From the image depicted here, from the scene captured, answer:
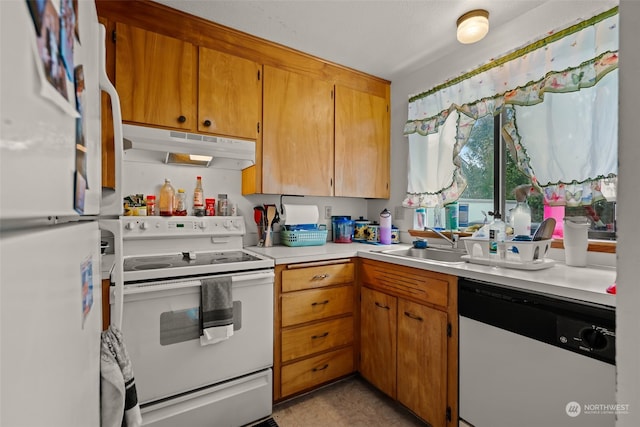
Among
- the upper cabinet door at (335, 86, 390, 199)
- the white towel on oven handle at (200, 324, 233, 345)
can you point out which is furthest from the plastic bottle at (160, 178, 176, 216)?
the upper cabinet door at (335, 86, 390, 199)

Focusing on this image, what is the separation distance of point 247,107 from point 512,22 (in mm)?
1816

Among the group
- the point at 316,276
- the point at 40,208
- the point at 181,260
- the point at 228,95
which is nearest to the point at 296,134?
the point at 228,95

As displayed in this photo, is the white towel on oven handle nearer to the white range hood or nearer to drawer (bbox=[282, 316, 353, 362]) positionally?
drawer (bbox=[282, 316, 353, 362])

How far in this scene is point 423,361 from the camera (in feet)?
5.36

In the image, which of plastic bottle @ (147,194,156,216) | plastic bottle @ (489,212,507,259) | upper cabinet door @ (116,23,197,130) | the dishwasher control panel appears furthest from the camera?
plastic bottle @ (147,194,156,216)

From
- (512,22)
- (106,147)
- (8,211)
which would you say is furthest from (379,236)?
(8,211)

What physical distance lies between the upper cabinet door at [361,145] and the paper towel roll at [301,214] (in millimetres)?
259

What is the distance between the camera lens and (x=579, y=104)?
158 centimetres

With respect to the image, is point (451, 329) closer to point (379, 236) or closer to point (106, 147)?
point (379, 236)

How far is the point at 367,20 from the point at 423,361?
2.10 m

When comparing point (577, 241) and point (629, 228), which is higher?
point (629, 228)

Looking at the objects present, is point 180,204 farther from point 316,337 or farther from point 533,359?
point 533,359

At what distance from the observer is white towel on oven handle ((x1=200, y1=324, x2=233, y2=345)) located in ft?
4.98

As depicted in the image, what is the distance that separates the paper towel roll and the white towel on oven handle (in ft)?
3.32
